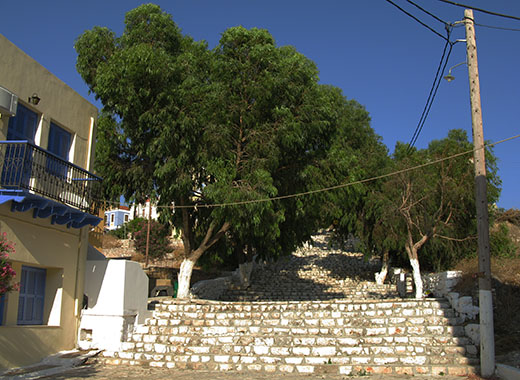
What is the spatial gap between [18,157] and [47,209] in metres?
1.38

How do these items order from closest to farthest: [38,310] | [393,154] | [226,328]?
[38,310] → [226,328] → [393,154]

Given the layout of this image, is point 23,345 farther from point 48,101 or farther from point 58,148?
point 48,101

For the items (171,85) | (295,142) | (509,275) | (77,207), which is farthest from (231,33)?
(509,275)

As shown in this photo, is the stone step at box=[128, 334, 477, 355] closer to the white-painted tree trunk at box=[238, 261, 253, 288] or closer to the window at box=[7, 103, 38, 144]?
the window at box=[7, 103, 38, 144]

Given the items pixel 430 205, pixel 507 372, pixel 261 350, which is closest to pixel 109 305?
pixel 261 350

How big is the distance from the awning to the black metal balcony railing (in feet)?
0.66

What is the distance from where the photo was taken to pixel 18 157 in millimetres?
9984

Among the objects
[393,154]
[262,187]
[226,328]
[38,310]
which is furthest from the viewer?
[393,154]

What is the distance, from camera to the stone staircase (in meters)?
10.5

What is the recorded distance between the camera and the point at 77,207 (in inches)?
478

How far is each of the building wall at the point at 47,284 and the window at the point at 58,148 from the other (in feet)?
4.13

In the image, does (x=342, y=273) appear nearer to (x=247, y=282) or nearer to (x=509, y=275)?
(x=247, y=282)

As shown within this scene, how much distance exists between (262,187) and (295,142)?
290 cm

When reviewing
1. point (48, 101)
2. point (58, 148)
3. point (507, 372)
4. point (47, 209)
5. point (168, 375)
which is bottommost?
point (168, 375)
